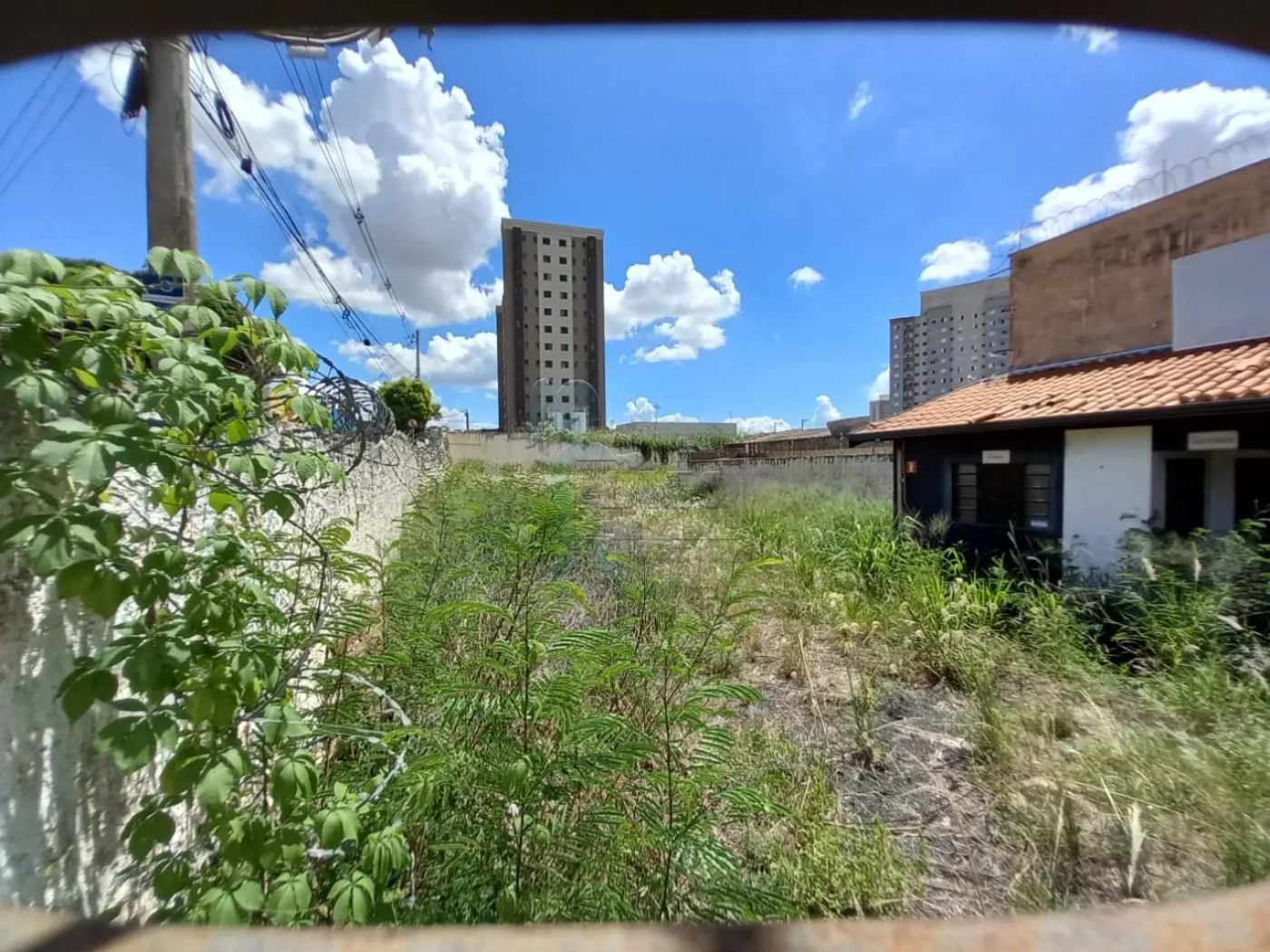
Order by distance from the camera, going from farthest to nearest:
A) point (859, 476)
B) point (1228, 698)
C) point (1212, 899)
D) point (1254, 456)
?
point (859, 476) < point (1254, 456) < point (1228, 698) < point (1212, 899)

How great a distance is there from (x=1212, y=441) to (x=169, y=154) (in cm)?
837

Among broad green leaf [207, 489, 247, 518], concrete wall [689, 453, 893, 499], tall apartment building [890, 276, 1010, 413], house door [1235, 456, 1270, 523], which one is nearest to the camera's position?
broad green leaf [207, 489, 247, 518]

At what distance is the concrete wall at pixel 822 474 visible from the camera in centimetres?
1170

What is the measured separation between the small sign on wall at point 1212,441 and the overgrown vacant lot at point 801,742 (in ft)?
3.83

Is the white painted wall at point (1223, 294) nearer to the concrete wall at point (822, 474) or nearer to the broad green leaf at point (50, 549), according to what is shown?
the concrete wall at point (822, 474)

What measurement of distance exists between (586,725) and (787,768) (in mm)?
1447

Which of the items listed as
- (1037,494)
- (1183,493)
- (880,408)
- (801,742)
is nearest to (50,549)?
(801,742)

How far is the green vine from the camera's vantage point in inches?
37.1

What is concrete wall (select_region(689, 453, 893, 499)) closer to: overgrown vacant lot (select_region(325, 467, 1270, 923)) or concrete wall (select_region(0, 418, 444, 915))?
overgrown vacant lot (select_region(325, 467, 1270, 923))

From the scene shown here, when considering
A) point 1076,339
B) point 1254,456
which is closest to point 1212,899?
point 1254,456

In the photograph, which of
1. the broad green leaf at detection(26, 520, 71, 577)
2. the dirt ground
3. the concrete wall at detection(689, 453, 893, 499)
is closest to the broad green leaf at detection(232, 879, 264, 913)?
the broad green leaf at detection(26, 520, 71, 577)

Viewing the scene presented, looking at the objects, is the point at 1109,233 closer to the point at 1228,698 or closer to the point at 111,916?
the point at 1228,698

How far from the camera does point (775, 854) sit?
192cm

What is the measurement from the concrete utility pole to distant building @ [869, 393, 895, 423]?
123 ft
